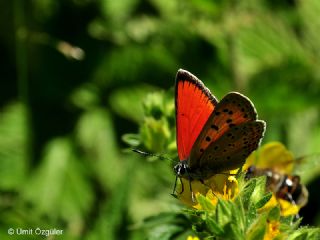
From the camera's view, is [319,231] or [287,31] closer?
[319,231]

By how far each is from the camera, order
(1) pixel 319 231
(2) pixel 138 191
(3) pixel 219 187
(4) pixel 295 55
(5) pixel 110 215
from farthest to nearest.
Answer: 1. (4) pixel 295 55
2. (2) pixel 138 191
3. (5) pixel 110 215
4. (3) pixel 219 187
5. (1) pixel 319 231

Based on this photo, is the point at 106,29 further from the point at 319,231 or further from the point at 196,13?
the point at 319,231

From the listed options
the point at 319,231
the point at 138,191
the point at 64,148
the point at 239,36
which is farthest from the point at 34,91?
the point at 319,231

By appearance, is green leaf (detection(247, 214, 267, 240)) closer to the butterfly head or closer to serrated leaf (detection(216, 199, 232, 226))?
serrated leaf (detection(216, 199, 232, 226))

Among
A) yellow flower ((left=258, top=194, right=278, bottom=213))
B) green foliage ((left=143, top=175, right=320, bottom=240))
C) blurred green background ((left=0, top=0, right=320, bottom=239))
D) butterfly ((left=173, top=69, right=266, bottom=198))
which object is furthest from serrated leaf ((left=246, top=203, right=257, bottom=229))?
blurred green background ((left=0, top=0, right=320, bottom=239))

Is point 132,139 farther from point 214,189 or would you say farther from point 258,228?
point 258,228

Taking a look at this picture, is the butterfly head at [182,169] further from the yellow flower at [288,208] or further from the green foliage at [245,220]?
the yellow flower at [288,208]

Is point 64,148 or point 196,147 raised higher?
point 64,148
